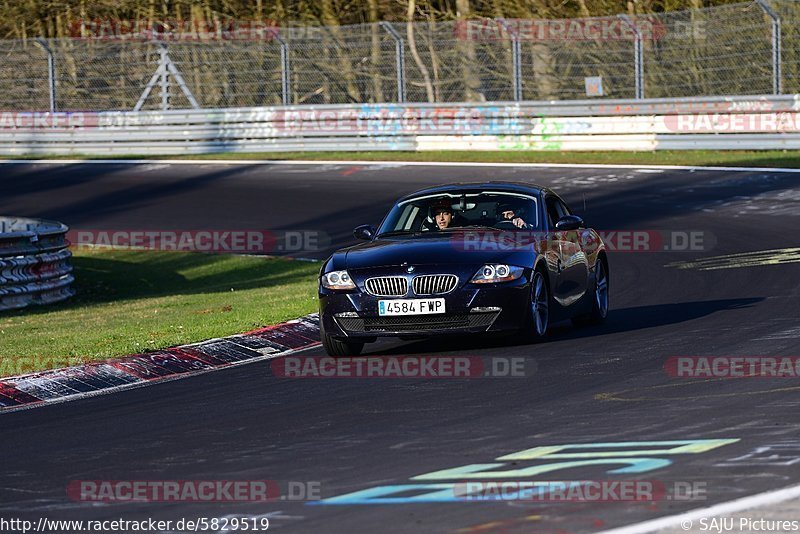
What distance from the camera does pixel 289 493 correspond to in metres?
6.32

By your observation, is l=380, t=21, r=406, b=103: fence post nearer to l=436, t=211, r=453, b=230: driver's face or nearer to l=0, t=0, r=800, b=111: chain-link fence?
l=0, t=0, r=800, b=111: chain-link fence

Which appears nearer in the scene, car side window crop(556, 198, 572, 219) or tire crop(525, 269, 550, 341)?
tire crop(525, 269, 550, 341)

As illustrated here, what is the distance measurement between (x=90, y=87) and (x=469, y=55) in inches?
416

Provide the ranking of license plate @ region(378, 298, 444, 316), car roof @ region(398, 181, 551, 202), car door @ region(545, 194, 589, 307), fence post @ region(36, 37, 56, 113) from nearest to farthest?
license plate @ region(378, 298, 444, 316)
car door @ region(545, 194, 589, 307)
car roof @ region(398, 181, 551, 202)
fence post @ region(36, 37, 56, 113)

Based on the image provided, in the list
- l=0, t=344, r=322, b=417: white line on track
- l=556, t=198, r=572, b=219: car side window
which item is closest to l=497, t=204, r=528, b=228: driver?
l=556, t=198, r=572, b=219: car side window

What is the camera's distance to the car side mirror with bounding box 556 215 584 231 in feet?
38.9

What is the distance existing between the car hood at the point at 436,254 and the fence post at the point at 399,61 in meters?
20.5

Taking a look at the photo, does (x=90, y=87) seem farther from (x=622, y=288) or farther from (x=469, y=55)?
(x=622, y=288)

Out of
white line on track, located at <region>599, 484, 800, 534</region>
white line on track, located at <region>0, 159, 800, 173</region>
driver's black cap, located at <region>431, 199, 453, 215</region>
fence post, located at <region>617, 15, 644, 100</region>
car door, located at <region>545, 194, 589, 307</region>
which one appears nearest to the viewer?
white line on track, located at <region>599, 484, 800, 534</region>

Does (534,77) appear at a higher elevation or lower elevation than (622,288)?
higher

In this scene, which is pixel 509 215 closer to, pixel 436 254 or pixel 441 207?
pixel 441 207

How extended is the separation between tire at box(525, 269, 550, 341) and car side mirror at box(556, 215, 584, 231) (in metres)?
0.68

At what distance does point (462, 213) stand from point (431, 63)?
20.1m

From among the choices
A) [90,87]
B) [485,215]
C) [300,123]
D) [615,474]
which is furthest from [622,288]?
[90,87]
